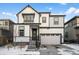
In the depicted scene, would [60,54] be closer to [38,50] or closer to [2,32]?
[38,50]

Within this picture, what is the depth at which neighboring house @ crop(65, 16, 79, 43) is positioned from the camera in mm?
4566

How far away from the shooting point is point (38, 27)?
4594mm

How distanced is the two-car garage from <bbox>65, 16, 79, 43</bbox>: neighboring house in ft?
0.56

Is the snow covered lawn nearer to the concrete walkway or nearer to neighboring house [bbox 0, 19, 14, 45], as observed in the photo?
the concrete walkway

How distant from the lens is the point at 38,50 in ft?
15.1

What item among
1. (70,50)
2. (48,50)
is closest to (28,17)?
(48,50)

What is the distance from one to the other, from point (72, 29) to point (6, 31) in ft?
4.09

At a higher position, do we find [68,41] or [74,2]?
[74,2]

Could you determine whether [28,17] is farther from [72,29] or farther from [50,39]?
[72,29]

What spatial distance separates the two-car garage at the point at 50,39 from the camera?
4.64m

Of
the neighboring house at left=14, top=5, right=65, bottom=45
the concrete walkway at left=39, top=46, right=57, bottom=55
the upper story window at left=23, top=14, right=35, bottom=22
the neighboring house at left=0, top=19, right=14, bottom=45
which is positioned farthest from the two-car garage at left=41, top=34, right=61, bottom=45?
the neighboring house at left=0, top=19, right=14, bottom=45

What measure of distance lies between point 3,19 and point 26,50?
29.0 inches
